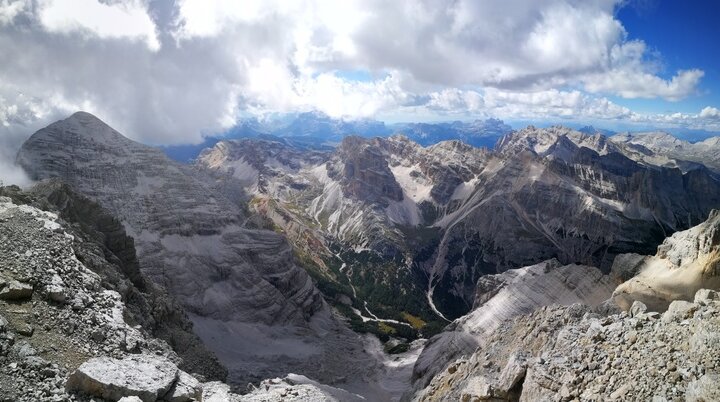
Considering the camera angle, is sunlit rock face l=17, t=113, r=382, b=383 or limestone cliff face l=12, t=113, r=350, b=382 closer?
sunlit rock face l=17, t=113, r=382, b=383

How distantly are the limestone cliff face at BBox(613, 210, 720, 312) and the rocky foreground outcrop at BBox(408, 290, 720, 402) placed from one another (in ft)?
126

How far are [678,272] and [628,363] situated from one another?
59.7m

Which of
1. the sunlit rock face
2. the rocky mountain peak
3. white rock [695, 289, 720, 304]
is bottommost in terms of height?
the sunlit rock face

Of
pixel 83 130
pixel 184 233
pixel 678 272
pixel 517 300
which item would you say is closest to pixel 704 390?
pixel 678 272

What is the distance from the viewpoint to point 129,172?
15525 cm

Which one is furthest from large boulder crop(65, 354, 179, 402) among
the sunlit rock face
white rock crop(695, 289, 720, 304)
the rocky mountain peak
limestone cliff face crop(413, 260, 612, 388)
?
the rocky mountain peak

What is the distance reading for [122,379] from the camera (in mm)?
28094

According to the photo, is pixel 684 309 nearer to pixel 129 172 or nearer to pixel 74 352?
pixel 74 352

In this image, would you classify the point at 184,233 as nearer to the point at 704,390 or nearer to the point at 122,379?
the point at 122,379

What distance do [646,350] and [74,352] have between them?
33853 mm

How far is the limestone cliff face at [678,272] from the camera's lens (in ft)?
222

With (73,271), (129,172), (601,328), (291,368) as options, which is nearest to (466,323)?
(291,368)

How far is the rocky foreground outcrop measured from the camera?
22.4 m

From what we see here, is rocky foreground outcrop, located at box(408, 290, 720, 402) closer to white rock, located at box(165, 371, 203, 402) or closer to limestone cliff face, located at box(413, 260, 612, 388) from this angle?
white rock, located at box(165, 371, 203, 402)
